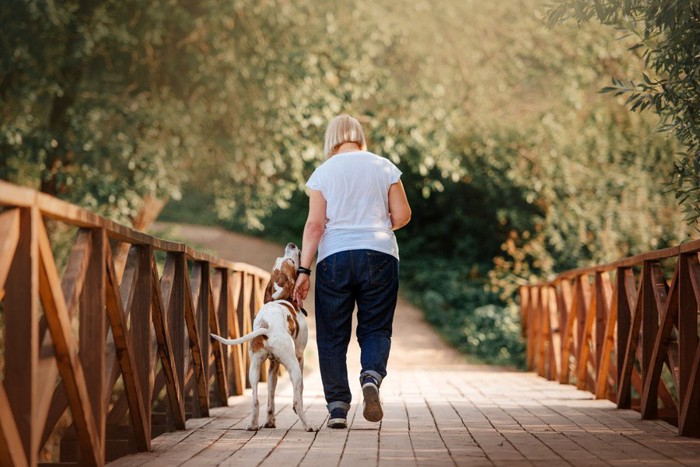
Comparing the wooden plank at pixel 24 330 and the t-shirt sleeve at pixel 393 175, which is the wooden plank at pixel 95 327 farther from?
the t-shirt sleeve at pixel 393 175

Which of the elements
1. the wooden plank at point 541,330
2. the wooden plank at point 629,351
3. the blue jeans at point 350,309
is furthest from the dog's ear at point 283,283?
the wooden plank at point 541,330

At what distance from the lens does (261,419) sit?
6.00 metres

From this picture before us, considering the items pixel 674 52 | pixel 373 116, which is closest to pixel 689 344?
pixel 674 52

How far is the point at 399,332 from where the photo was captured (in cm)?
1875

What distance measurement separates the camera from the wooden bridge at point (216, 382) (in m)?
3.33

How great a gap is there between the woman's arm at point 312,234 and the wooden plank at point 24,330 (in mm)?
2556

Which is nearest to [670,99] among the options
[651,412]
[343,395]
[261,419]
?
[651,412]

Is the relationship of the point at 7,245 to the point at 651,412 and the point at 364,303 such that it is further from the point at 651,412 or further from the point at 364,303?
the point at 651,412

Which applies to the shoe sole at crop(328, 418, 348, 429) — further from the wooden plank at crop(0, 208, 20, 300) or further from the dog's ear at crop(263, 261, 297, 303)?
the wooden plank at crop(0, 208, 20, 300)

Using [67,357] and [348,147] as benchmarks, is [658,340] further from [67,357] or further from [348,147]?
[67,357]

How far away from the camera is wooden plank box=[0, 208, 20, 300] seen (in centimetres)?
304

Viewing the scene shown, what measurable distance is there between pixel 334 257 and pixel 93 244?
1956mm

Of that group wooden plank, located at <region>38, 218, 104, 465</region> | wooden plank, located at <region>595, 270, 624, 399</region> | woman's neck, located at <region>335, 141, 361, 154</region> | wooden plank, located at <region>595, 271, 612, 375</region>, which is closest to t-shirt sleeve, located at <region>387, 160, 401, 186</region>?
woman's neck, located at <region>335, 141, 361, 154</region>

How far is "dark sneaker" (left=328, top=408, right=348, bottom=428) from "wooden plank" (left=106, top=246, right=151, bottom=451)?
1.14 m
